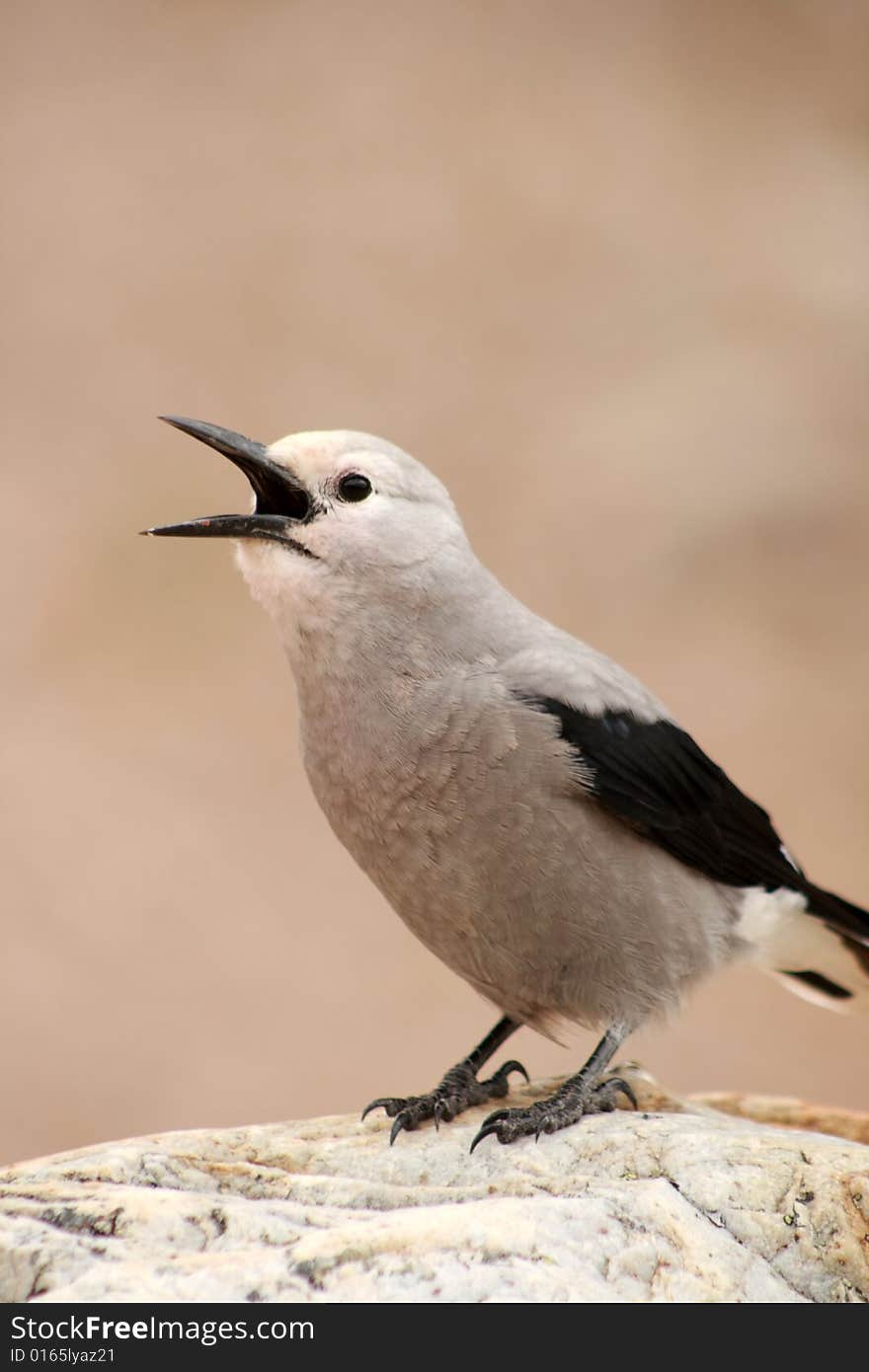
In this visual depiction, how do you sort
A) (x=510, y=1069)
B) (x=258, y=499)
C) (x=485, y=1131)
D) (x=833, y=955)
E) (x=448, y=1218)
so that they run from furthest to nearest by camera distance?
(x=833, y=955) < (x=510, y=1069) < (x=258, y=499) < (x=485, y=1131) < (x=448, y=1218)

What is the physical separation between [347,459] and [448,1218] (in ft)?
4.98

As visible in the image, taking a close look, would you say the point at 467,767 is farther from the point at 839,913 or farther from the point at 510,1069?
the point at 839,913

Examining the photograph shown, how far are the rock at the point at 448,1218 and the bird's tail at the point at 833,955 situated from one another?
38.0 inches

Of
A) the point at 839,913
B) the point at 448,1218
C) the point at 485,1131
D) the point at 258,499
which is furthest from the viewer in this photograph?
the point at 839,913

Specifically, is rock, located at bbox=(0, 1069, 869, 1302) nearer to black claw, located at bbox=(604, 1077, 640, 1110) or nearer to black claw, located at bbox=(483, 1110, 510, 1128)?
black claw, located at bbox=(483, 1110, 510, 1128)

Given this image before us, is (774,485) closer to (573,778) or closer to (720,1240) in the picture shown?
(573,778)

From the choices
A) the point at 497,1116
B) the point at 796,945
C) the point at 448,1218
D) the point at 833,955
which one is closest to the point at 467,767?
the point at 497,1116

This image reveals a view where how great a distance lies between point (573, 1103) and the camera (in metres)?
2.97

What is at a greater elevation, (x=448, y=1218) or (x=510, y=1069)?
(x=510, y=1069)

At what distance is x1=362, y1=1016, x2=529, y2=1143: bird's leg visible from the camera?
3068mm

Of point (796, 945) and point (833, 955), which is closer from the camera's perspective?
point (796, 945)

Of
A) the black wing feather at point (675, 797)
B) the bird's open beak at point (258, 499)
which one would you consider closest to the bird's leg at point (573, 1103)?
the black wing feather at point (675, 797)

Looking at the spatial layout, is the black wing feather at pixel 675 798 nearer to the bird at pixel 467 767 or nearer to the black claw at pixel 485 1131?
the bird at pixel 467 767

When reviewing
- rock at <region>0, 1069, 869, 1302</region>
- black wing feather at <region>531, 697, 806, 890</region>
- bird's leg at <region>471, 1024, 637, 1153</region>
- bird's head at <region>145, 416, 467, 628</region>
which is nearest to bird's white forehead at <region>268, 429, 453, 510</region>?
bird's head at <region>145, 416, 467, 628</region>
